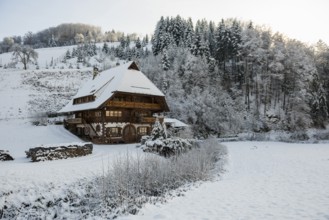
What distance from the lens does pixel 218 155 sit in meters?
24.8

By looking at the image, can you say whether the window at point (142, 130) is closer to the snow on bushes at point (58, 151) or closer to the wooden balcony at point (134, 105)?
the wooden balcony at point (134, 105)

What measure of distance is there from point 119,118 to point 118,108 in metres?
1.17

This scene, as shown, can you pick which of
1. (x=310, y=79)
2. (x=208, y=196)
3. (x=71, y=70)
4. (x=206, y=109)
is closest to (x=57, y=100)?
(x=71, y=70)

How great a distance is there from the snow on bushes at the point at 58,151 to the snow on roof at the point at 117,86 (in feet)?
Result: 26.4

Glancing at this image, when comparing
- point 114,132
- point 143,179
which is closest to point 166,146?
point 143,179

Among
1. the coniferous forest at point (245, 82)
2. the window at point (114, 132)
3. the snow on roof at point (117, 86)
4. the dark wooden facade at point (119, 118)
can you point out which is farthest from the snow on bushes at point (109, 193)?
the coniferous forest at point (245, 82)

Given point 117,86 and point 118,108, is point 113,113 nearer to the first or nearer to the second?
point 118,108

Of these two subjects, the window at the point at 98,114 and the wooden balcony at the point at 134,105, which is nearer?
the wooden balcony at the point at 134,105

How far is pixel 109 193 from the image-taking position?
12.0 m

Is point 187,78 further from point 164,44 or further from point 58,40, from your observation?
point 58,40

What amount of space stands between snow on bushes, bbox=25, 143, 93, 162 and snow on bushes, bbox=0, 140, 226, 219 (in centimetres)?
798

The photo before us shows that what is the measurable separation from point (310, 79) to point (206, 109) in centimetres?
2040

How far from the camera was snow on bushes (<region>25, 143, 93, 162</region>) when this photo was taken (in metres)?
21.7

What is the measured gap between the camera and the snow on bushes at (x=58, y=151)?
855 inches
